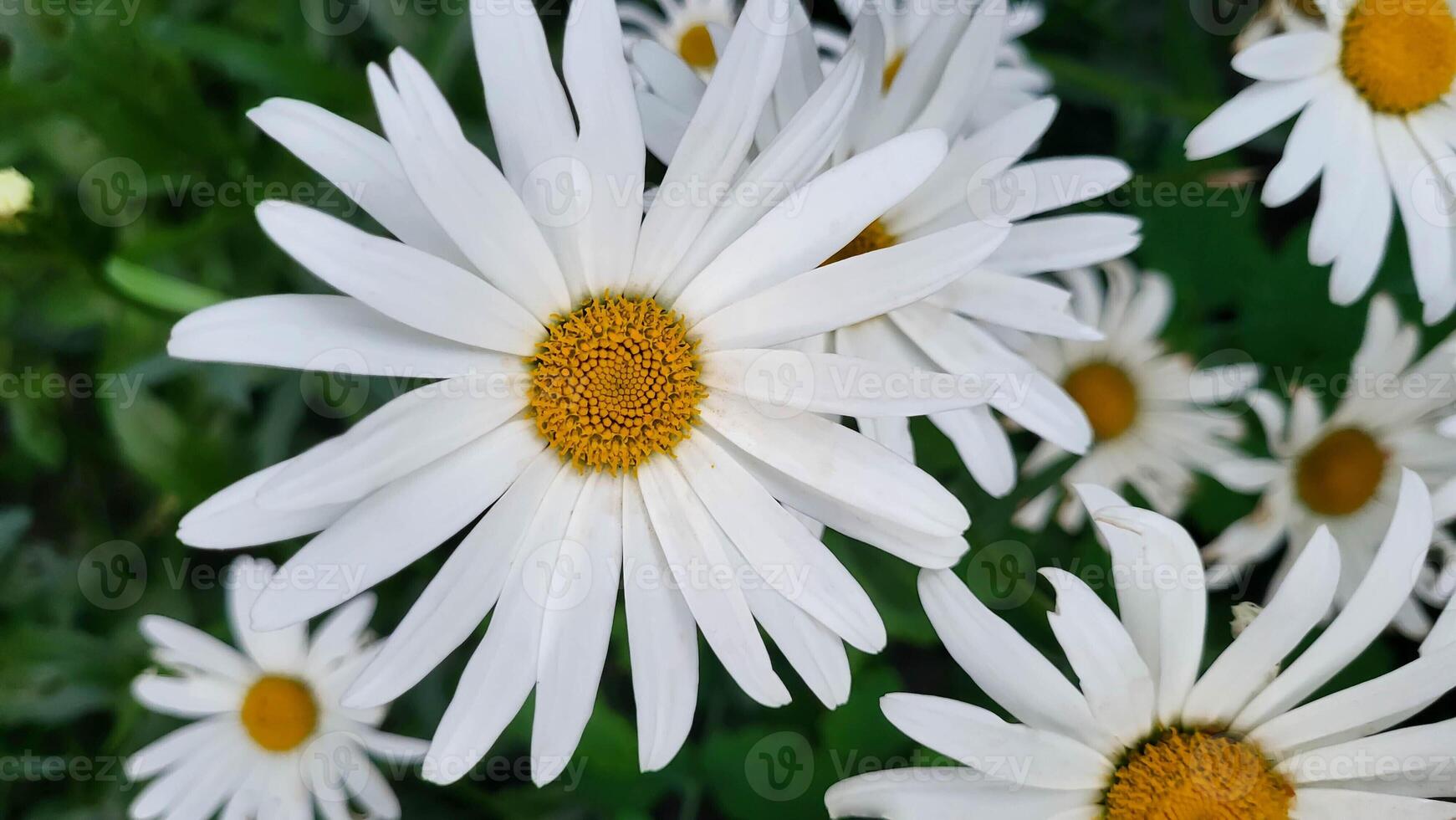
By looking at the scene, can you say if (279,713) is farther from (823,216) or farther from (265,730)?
(823,216)

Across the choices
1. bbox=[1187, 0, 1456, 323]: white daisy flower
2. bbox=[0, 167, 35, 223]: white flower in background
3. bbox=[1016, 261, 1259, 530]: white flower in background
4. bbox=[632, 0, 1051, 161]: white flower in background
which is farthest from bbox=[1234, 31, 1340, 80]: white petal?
bbox=[0, 167, 35, 223]: white flower in background

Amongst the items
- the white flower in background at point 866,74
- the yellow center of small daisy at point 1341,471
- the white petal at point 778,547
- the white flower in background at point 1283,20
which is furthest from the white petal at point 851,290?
the yellow center of small daisy at point 1341,471

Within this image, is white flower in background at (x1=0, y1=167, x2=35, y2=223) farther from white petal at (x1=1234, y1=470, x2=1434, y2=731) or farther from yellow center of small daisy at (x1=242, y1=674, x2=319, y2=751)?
white petal at (x1=1234, y1=470, x2=1434, y2=731)

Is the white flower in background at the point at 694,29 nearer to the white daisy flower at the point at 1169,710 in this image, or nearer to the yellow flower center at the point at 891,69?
the yellow flower center at the point at 891,69

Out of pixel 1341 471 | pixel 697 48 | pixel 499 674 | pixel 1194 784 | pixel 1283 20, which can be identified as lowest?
pixel 1194 784

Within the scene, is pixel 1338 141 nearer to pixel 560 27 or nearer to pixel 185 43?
pixel 560 27

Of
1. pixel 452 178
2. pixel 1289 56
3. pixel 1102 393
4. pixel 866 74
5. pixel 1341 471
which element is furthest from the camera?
pixel 1102 393

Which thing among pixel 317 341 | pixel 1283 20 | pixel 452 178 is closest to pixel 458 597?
pixel 317 341

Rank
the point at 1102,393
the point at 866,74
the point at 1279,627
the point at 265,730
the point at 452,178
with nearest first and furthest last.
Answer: the point at 452,178 → the point at 1279,627 → the point at 866,74 → the point at 265,730 → the point at 1102,393
